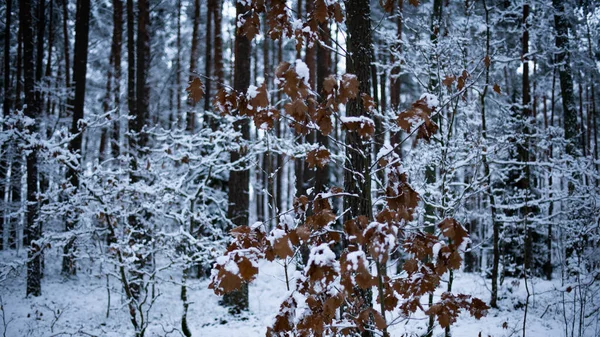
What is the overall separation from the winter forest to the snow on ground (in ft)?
0.23

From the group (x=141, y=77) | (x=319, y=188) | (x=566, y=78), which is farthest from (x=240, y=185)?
(x=566, y=78)

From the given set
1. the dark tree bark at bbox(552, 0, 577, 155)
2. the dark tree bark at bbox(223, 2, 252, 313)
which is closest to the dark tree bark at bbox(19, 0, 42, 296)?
the dark tree bark at bbox(223, 2, 252, 313)

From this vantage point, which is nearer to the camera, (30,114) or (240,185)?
(240,185)

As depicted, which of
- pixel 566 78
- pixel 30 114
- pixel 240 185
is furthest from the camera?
pixel 566 78

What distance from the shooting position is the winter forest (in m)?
2.37

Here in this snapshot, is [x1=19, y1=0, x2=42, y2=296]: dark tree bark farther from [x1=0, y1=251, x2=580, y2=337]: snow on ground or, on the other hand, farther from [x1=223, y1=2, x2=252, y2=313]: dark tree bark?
[x1=223, y1=2, x2=252, y2=313]: dark tree bark

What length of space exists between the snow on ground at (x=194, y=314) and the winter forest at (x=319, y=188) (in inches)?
2.8

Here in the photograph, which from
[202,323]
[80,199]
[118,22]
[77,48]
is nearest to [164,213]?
[80,199]

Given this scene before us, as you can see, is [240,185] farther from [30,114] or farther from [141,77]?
[30,114]

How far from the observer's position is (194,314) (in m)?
8.96

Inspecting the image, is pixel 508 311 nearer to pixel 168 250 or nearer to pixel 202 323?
pixel 202 323

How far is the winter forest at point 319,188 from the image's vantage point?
2.37 metres

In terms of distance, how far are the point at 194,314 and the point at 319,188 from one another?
4347mm

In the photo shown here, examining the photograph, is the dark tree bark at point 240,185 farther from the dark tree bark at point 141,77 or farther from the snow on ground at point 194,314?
the dark tree bark at point 141,77
